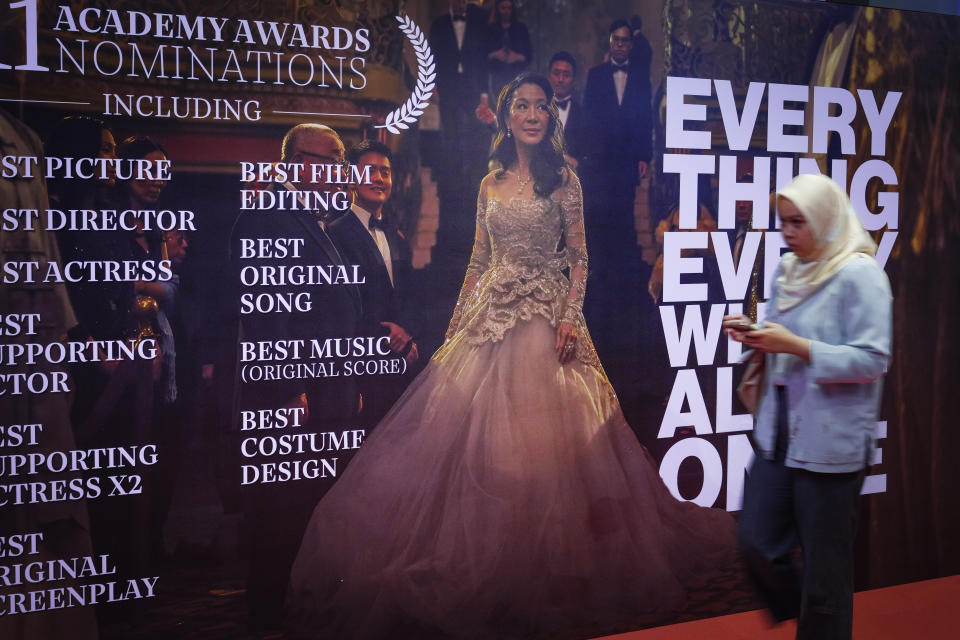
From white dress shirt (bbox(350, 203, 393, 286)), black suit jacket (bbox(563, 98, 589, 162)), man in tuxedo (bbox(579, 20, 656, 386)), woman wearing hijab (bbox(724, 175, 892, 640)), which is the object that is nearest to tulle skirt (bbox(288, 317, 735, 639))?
man in tuxedo (bbox(579, 20, 656, 386))

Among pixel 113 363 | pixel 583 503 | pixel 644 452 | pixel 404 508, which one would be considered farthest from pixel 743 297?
pixel 113 363

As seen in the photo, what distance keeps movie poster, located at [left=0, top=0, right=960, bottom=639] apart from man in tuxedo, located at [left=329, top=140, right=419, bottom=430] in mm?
11

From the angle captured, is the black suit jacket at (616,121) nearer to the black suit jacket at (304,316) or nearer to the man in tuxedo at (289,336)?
the man in tuxedo at (289,336)

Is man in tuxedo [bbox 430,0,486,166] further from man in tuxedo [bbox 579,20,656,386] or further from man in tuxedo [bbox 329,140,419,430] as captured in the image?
man in tuxedo [bbox 579,20,656,386]

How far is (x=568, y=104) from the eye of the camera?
3604 mm

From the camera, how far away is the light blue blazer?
8.42ft

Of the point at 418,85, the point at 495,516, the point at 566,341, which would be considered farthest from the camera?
the point at 566,341

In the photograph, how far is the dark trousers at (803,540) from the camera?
2645 millimetres

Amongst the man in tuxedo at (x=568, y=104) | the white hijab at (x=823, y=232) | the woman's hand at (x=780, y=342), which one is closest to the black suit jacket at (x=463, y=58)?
the man in tuxedo at (x=568, y=104)

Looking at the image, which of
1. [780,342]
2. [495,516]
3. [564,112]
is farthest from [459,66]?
[495,516]

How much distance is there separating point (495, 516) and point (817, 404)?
1401mm

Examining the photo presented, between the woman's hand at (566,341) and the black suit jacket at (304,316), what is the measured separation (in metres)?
0.83

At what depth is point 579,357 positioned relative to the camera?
146 inches

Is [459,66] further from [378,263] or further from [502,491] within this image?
[502,491]
